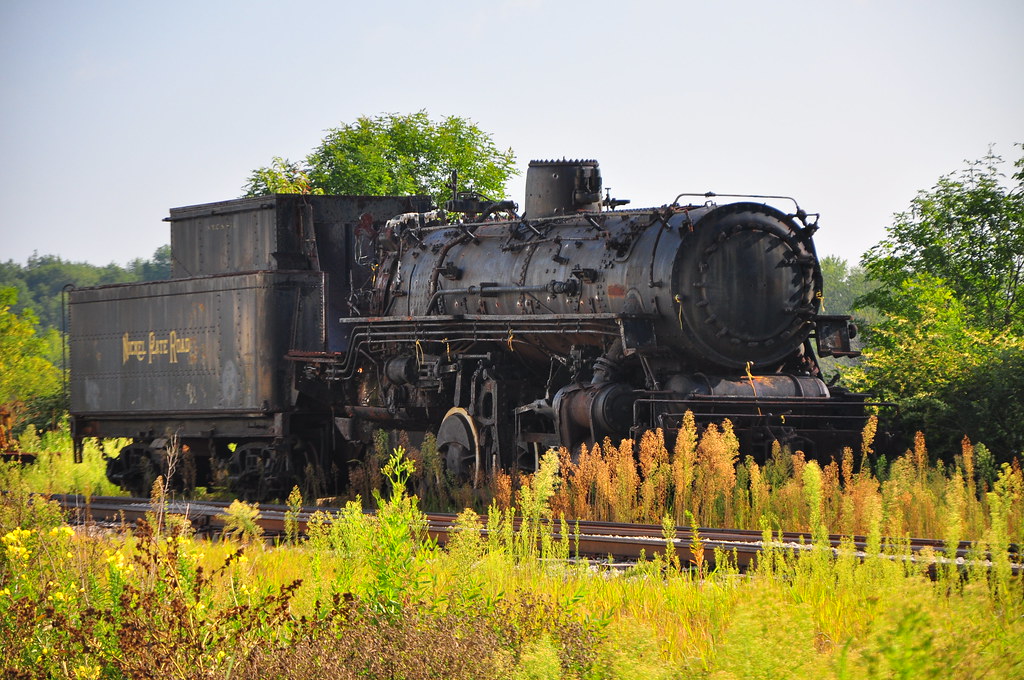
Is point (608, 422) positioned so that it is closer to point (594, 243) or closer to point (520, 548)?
point (594, 243)

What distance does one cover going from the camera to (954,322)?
1593 cm

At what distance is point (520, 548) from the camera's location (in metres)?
8.32

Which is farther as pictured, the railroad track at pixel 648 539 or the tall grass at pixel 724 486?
the tall grass at pixel 724 486

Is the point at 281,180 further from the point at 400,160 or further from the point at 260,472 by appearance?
the point at 260,472

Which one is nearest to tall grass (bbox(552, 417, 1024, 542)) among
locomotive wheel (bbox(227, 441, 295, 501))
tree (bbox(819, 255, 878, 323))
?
locomotive wheel (bbox(227, 441, 295, 501))

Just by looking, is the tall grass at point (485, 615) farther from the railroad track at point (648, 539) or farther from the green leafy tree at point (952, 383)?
the green leafy tree at point (952, 383)

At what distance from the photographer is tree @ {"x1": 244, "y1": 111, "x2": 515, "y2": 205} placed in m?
38.5

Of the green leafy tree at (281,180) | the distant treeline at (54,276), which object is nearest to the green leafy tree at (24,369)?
the green leafy tree at (281,180)

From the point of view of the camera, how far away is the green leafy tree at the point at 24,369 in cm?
2703

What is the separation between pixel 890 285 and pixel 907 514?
14.2 meters

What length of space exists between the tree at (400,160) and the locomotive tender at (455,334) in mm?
20512

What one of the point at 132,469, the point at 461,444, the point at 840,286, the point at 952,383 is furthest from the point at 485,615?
the point at 840,286

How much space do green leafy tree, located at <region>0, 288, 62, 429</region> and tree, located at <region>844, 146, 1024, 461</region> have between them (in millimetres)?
17068

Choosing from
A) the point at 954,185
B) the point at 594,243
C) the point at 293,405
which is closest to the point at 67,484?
the point at 293,405
